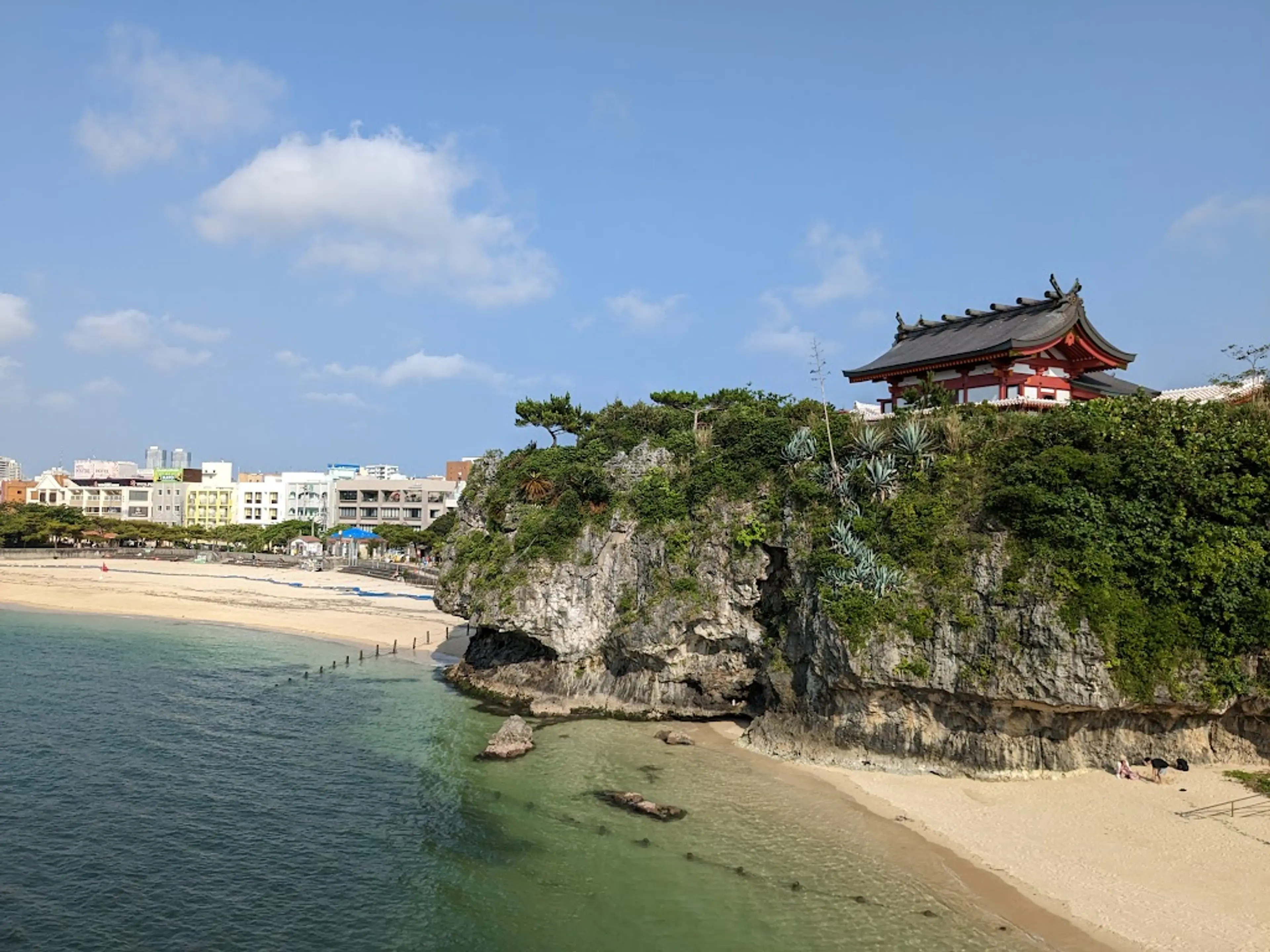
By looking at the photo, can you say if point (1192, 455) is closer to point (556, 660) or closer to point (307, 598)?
point (556, 660)

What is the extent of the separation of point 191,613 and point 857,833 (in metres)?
61.3

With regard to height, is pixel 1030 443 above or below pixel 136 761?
above

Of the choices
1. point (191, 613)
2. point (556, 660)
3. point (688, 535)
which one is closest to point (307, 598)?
point (191, 613)

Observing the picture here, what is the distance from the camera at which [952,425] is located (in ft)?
102

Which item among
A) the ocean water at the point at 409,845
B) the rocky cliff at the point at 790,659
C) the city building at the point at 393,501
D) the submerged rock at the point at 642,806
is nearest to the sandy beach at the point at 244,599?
the rocky cliff at the point at 790,659

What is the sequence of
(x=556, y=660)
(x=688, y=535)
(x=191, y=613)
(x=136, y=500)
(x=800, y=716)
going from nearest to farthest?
(x=800, y=716) → (x=688, y=535) → (x=556, y=660) → (x=191, y=613) → (x=136, y=500)

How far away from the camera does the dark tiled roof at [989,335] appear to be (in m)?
36.0

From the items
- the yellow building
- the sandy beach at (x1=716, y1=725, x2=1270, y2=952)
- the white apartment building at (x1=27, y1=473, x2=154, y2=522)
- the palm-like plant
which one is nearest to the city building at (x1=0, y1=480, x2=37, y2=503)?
the white apartment building at (x1=27, y1=473, x2=154, y2=522)

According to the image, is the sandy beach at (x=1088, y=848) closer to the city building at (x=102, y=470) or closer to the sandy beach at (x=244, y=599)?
the sandy beach at (x=244, y=599)

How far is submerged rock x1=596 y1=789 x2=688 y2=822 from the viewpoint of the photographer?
81.0 ft

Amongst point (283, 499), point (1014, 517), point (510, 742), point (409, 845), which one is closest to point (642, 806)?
point (409, 845)

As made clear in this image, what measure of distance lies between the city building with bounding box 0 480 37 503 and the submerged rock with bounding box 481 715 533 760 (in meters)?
150

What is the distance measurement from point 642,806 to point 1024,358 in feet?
86.7

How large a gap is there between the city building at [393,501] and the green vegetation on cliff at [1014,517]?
85.5 meters
